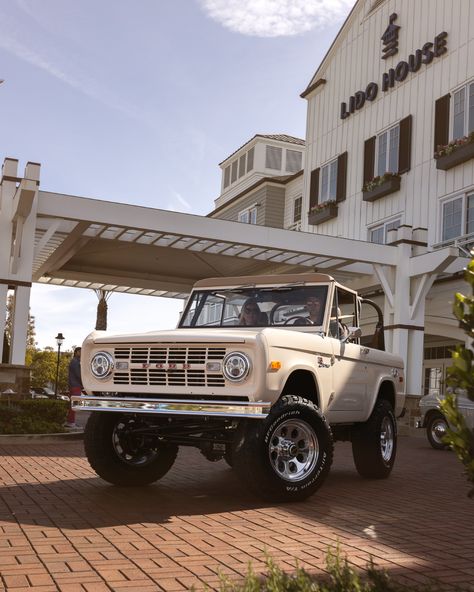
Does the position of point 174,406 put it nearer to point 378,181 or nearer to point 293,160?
point 378,181

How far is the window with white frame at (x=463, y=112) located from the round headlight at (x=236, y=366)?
15796 mm

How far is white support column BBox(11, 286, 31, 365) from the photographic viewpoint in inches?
606

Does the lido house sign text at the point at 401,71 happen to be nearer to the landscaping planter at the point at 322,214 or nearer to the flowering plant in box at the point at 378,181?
the flowering plant in box at the point at 378,181

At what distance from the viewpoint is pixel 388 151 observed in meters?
24.5

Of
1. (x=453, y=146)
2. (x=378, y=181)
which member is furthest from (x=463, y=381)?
(x=378, y=181)

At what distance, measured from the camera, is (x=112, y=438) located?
777 cm

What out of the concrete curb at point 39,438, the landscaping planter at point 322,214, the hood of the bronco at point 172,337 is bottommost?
the concrete curb at point 39,438

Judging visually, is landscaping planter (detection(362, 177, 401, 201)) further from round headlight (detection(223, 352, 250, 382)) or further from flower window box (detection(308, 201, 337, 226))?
round headlight (detection(223, 352, 250, 382))

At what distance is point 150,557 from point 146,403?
2251 millimetres

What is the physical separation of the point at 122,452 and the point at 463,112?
54.4 feet

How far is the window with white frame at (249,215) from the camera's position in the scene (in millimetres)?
33237

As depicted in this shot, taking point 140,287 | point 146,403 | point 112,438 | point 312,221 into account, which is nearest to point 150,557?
point 146,403

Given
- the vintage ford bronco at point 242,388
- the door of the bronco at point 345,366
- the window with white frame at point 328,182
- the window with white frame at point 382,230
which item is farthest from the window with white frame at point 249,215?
the vintage ford bronco at point 242,388

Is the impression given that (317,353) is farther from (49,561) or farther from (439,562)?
(49,561)
